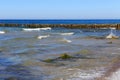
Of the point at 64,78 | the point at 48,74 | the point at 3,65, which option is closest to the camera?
the point at 64,78

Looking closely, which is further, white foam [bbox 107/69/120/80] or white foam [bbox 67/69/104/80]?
white foam [bbox 67/69/104/80]

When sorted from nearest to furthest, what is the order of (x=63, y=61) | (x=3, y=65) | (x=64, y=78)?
→ 1. (x=64, y=78)
2. (x=3, y=65)
3. (x=63, y=61)

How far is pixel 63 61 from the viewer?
1939 cm

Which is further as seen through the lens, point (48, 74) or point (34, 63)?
point (34, 63)

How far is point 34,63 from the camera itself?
60.9ft

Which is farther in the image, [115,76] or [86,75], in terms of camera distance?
[86,75]

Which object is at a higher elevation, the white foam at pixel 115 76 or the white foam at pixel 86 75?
the white foam at pixel 115 76

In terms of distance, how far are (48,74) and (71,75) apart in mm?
1154

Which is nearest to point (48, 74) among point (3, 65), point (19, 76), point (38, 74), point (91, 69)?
point (38, 74)

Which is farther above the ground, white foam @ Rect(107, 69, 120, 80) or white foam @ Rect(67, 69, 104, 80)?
white foam @ Rect(107, 69, 120, 80)

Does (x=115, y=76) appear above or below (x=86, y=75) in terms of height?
above

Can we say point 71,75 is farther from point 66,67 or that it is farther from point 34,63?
point 34,63

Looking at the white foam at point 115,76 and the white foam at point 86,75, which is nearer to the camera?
the white foam at point 115,76

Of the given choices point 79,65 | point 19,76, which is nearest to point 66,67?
point 79,65
